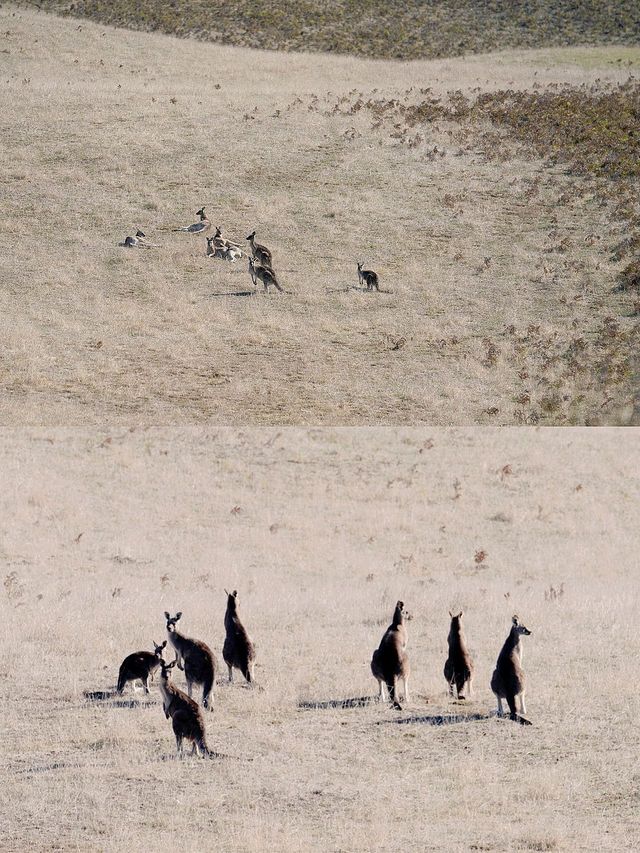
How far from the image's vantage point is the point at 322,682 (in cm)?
1386

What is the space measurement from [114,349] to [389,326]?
7056 mm

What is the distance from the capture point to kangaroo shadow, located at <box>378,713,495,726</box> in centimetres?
1234

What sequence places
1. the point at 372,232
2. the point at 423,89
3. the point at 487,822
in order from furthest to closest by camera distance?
the point at 423,89, the point at 372,232, the point at 487,822

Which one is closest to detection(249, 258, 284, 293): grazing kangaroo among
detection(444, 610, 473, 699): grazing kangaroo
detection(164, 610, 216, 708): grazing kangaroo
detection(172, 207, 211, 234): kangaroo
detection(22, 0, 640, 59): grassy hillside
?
detection(172, 207, 211, 234): kangaroo

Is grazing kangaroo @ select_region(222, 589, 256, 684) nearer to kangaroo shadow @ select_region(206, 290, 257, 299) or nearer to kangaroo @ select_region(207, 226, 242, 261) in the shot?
kangaroo shadow @ select_region(206, 290, 257, 299)

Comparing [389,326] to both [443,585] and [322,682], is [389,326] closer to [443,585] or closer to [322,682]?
[443,585]

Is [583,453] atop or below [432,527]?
atop

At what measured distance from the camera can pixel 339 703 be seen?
42.8ft

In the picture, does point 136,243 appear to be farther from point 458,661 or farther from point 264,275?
point 458,661

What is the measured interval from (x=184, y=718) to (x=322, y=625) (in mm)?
6478

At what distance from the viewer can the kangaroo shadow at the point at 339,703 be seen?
42.3 feet

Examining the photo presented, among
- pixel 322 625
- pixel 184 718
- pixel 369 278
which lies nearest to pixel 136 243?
pixel 369 278

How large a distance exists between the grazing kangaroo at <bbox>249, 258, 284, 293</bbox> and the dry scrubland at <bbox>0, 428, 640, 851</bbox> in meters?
4.20

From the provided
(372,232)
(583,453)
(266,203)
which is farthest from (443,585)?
(266,203)
